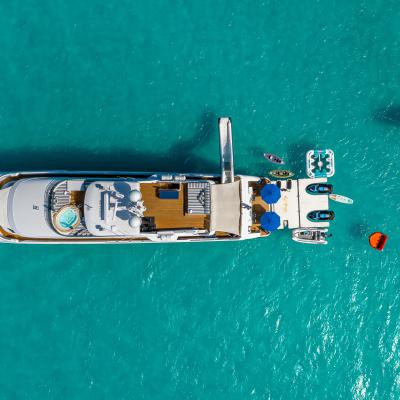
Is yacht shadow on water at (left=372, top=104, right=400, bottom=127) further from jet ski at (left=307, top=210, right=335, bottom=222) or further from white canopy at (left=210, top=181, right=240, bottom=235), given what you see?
white canopy at (left=210, top=181, right=240, bottom=235)

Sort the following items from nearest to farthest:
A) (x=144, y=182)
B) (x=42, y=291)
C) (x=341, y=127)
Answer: (x=144, y=182) → (x=42, y=291) → (x=341, y=127)

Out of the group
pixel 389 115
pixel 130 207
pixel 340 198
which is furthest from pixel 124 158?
pixel 389 115

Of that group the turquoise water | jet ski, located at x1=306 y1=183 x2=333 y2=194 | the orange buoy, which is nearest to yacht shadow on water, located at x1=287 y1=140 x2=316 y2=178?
the turquoise water

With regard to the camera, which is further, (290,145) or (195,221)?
(290,145)

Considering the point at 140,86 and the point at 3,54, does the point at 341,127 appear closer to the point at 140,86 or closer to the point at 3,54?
the point at 140,86

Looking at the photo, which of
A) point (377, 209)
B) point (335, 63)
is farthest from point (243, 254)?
point (335, 63)

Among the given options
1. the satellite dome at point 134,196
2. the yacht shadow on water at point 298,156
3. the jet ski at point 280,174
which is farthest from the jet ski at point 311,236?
the satellite dome at point 134,196

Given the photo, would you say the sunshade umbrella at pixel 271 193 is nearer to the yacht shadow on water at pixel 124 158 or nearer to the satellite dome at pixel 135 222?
the yacht shadow on water at pixel 124 158
